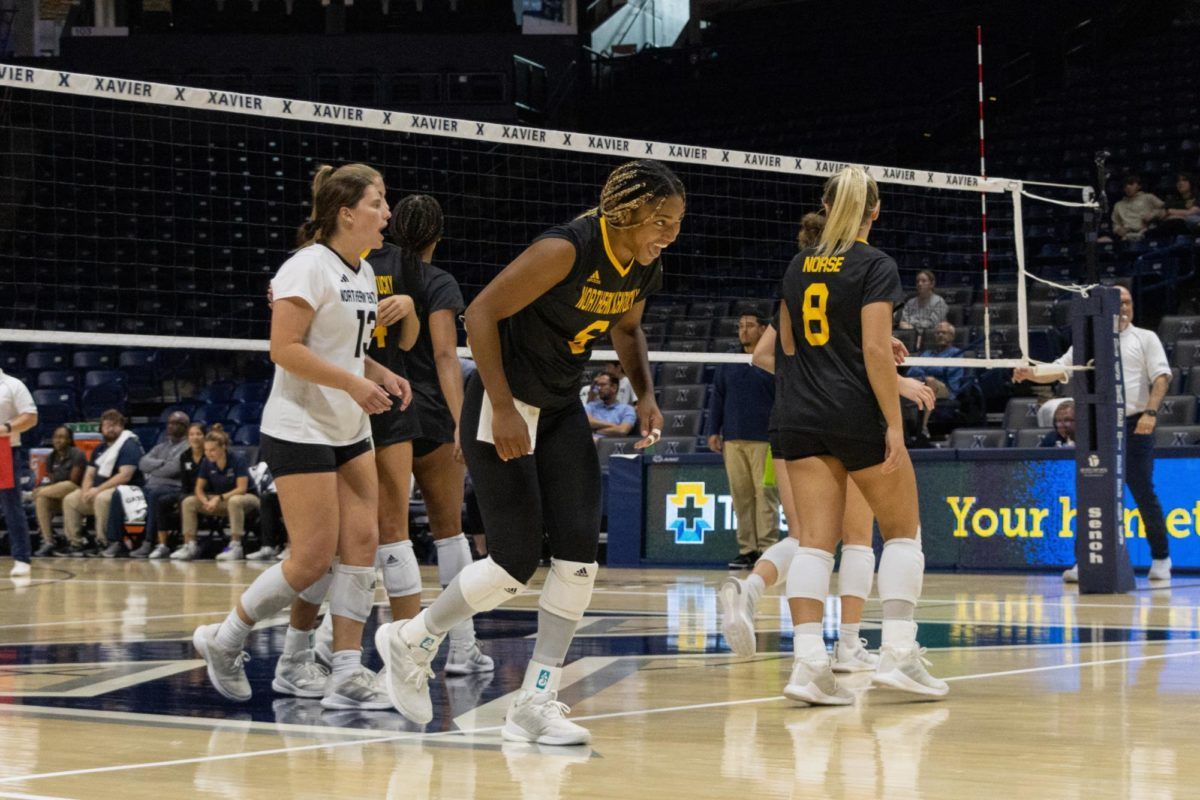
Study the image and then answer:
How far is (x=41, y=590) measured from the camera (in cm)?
1069

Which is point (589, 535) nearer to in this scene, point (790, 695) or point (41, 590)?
point (790, 695)

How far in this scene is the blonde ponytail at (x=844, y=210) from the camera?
5.23m

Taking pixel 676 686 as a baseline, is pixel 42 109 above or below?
above

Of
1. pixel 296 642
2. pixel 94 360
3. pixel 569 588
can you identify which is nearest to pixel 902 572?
pixel 569 588

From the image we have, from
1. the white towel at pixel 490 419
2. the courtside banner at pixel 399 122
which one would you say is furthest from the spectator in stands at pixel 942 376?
the white towel at pixel 490 419

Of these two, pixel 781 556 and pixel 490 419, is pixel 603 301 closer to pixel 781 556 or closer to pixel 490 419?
pixel 490 419

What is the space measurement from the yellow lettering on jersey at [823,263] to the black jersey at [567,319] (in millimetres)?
1053

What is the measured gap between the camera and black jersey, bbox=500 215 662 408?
4.25 m

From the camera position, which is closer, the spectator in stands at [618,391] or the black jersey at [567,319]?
the black jersey at [567,319]

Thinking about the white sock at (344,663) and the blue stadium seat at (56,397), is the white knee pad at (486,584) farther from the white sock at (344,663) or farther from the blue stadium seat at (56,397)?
the blue stadium seat at (56,397)

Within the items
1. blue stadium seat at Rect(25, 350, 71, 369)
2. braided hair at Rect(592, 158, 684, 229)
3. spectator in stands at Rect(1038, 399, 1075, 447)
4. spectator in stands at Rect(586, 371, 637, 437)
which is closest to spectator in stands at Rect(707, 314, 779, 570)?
spectator in stands at Rect(586, 371, 637, 437)

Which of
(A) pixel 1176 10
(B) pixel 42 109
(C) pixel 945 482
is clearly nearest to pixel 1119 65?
(A) pixel 1176 10

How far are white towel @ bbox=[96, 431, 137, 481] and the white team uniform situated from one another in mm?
11752

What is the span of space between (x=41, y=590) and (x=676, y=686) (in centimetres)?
657
